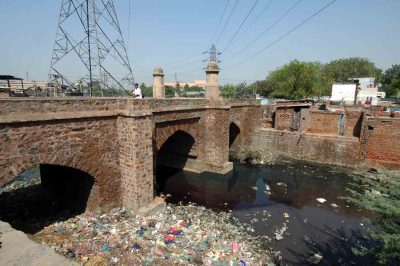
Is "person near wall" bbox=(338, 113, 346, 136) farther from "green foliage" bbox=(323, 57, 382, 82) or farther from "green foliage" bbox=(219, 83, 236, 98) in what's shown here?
"green foliage" bbox=(323, 57, 382, 82)

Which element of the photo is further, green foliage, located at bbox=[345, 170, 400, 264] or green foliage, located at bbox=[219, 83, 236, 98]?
green foliage, located at bbox=[219, 83, 236, 98]

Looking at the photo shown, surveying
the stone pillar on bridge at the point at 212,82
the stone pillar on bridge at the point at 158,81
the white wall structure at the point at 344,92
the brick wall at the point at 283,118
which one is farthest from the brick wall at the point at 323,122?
the white wall structure at the point at 344,92

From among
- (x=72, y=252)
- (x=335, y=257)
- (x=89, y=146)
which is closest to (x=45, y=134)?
(x=89, y=146)

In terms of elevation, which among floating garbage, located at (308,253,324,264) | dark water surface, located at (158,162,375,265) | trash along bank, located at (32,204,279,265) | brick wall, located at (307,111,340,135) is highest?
brick wall, located at (307,111,340,135)

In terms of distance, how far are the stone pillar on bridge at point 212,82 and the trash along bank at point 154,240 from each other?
692cm

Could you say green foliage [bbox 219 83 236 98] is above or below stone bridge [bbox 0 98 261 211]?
above

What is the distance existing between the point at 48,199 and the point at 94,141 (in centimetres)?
399

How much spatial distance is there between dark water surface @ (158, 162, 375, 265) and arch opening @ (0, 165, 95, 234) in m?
3.96

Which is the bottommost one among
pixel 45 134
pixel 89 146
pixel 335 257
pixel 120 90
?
pixel 335 257

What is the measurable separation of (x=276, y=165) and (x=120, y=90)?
33.7 ft

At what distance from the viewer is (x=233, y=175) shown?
547 inches

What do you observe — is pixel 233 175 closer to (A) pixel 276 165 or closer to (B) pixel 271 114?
(A) pixel 276 165

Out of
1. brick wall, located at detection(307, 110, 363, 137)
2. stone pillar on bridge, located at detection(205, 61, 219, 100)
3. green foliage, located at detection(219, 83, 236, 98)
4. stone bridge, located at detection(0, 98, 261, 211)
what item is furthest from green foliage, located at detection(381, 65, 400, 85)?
stone bridge, located at detection(0, 98, 261, 211)

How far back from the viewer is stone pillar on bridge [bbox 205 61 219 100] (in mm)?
13414
